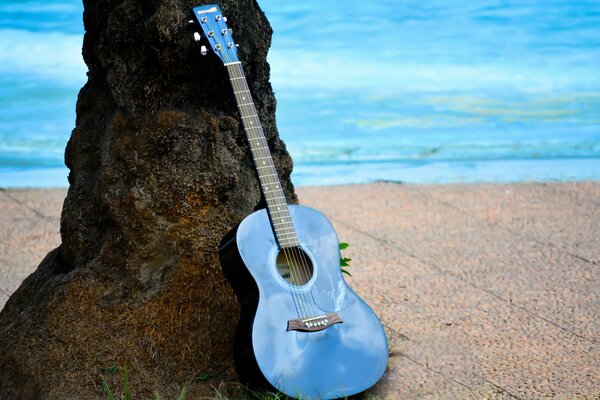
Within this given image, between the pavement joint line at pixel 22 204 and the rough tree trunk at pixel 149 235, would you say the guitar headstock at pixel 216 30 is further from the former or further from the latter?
the pavement joint line at pixel 22 204

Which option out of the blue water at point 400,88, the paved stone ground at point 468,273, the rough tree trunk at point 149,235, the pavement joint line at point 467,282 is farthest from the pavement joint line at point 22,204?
the rough tree trunk at point 149,235

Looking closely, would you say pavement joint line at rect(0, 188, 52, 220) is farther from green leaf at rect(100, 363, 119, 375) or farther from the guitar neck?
the guitar neck

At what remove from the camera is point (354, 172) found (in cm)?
805

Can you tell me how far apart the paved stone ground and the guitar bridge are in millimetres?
407

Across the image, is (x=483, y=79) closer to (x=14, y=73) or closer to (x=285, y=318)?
(x=14, y=73)

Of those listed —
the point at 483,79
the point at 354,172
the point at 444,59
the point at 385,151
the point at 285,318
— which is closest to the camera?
the point at 285,318

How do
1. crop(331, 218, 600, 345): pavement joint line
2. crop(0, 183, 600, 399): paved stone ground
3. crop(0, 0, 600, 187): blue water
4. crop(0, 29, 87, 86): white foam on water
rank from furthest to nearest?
crop(0, 29, 87, 86): white foam on water, crop(0, 0, 600, 187): blue water, crop(331, 218, 600, 345): pavement joint line, crop(0, 183, 600, 399): paved stone ground

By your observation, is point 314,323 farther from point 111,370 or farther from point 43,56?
point 43,56

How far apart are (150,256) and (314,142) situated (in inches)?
249

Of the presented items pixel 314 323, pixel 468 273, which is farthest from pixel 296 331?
pixel 468 273

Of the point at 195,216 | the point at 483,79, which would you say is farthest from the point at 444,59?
the point at 195,216

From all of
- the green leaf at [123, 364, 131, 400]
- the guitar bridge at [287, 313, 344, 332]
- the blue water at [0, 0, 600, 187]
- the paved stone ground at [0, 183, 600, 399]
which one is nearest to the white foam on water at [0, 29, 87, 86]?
the blue water at [0, 0, 600, 187]

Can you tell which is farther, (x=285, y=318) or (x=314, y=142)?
(x=314, y=142)

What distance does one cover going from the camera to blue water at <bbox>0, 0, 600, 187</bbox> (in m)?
A: 8.55
